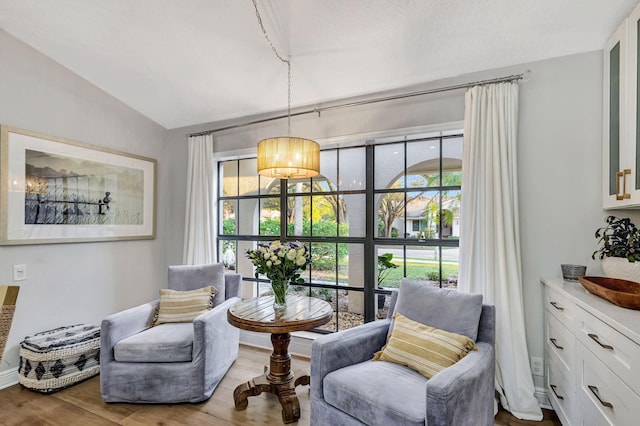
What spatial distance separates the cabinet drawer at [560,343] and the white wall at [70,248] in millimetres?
3823

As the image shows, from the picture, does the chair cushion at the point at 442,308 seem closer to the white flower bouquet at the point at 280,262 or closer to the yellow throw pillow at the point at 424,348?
the yellow throw pillow at the point at 424,348

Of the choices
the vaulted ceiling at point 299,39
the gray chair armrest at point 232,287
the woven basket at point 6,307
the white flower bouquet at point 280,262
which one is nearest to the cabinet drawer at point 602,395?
the white flower bouquet at point 280,262

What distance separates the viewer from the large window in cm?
275

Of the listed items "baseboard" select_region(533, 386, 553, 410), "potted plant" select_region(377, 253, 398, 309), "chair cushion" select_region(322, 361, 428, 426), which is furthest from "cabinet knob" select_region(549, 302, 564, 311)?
"potted plant" select_region(377, 253, 398, 309)

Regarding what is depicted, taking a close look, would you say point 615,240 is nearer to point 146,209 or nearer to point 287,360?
point 287,360

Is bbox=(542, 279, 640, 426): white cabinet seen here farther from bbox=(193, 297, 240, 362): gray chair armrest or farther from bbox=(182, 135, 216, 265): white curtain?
bbox=(182, 135, 216, 265): white curtain

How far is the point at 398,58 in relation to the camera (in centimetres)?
246

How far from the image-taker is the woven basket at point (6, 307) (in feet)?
3.55

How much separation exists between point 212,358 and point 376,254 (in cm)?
160

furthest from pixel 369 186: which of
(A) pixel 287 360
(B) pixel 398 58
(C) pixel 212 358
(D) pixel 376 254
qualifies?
(C) pixel 212 358

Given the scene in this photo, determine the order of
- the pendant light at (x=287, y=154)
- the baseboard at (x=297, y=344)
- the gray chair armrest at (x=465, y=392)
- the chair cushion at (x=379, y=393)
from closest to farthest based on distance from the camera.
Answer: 1. the gray chair armrest at (x=465, y=392)
2. the chair cushion at (x=379, y=393)
3. the pendant light at (x=287, y=154)
4. the baseboard at (x=297, y=344)

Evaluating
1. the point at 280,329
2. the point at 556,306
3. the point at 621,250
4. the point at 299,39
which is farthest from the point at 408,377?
the point at 299,39

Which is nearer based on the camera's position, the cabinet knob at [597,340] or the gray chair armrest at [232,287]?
the cabinet knob at [597,340]

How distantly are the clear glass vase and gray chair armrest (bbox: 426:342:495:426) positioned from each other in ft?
3.89
